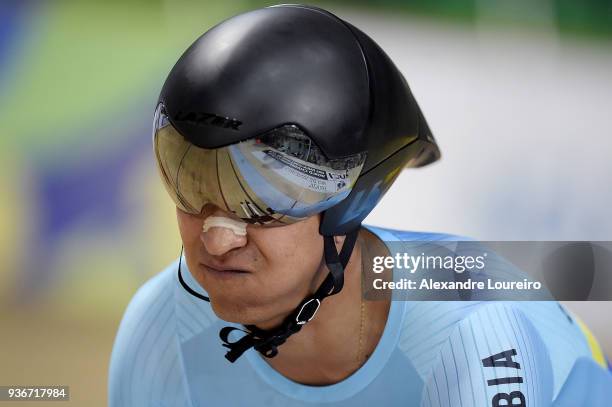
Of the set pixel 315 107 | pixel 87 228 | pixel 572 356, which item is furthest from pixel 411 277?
pixel 87 228

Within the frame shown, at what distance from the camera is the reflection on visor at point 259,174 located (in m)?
1.10

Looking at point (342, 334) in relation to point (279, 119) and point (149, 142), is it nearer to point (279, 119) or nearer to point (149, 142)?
point (279, 119)

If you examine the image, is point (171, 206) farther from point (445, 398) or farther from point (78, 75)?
point (445, 398)

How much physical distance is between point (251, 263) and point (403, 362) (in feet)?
1.09

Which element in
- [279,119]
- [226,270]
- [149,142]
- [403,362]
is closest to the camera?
[279,119]

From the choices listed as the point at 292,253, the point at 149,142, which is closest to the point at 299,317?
the point at 292,253

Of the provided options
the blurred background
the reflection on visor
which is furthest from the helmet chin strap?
the blurred background

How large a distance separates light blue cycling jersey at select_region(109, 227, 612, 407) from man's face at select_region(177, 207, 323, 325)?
0.22 m

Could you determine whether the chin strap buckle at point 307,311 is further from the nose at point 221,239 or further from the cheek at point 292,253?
the nose at point 221,239

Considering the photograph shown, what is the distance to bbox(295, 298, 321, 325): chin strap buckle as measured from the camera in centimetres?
126

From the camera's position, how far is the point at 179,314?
150cm

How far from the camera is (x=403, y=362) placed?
4.45 ft

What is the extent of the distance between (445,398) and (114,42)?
107 cm

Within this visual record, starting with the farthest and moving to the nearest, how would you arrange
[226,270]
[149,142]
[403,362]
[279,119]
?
[149,142] < [403,362] < [226,270] < [279,119]
